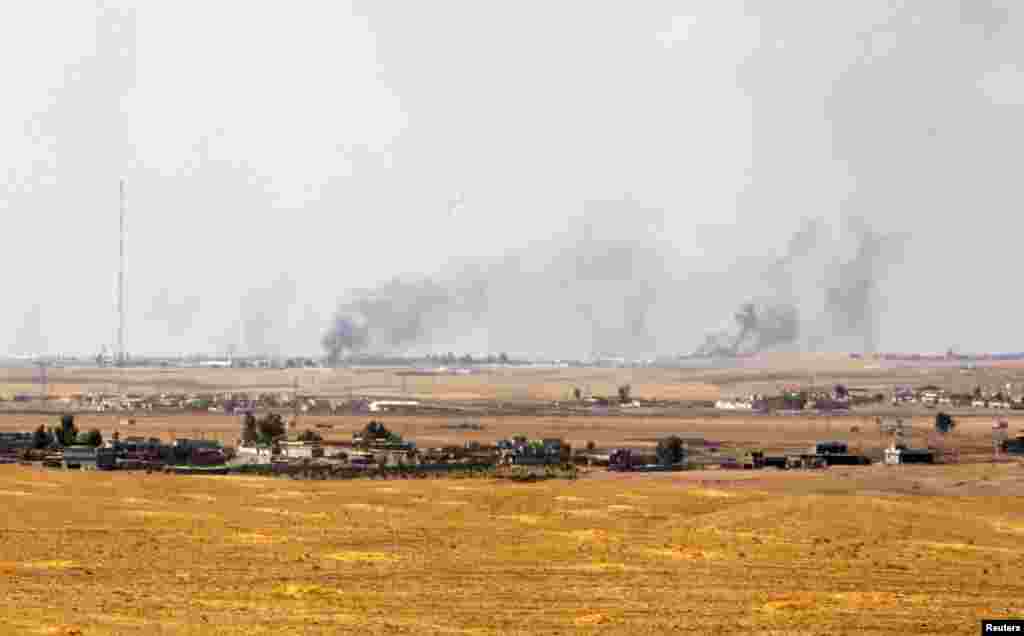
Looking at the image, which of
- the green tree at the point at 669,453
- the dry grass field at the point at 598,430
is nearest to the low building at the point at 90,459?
the dry grass field at the point at 598,430

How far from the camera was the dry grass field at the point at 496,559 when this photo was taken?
47.3 m

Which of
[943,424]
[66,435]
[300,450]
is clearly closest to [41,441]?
[66,435]

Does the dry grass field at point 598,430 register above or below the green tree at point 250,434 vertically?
below

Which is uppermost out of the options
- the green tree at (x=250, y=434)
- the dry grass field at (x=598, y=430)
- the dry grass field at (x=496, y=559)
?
the green tree at (x=250, y=434)

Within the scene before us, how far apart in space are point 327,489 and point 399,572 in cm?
4136

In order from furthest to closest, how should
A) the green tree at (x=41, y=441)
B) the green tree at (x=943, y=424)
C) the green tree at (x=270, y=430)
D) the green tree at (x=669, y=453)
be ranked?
the green tree at (x=943, y=424) → the green tree at (x=270, y=430) → the green tree at (x=41, y=441) → the green tree at (x=669, y=453)

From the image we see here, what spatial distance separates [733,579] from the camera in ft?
185

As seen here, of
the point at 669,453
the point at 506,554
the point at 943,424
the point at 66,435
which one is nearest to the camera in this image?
the point at 506,554

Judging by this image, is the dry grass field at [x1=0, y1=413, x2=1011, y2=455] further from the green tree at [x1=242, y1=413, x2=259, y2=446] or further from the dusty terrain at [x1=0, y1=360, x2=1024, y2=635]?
the dusty terrain at [x1=0, y1=360, x2=1024, y2=635]

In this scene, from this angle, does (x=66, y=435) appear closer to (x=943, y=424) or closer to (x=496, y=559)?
(x=943, y=424)

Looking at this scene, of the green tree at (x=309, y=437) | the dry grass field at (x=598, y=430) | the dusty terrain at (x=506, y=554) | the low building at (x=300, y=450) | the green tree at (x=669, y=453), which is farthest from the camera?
the dry grass field at (x=598, y=430)

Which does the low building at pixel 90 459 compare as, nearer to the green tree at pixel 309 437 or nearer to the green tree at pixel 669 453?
the green tree at pixel 309 437

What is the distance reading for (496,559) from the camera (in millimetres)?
62156

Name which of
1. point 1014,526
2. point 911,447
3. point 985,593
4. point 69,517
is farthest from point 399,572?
point 911,447
